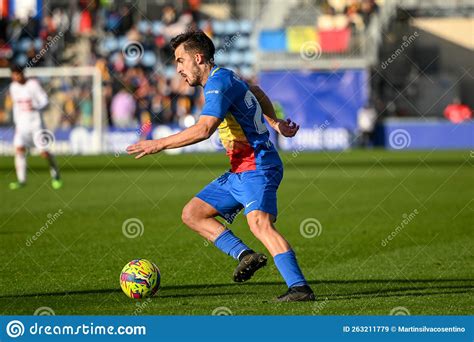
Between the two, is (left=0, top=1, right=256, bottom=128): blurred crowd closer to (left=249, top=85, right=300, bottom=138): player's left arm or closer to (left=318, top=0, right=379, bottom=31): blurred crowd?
(left=318, top=0, right=379, bottom=31): blurred crowd

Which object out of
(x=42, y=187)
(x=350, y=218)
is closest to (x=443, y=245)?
(x=350, y=218)

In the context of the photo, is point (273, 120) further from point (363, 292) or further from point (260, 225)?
point (363, 292)

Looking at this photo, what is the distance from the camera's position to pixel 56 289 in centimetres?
984

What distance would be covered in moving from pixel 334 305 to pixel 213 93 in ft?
6.31

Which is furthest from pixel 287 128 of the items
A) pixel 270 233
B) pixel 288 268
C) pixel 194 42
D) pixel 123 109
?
pixel 123 109

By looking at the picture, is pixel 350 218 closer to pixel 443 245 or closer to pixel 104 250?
pixel 443 245

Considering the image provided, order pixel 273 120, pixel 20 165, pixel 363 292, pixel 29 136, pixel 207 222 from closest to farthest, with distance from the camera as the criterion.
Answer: pixel 207 222, pixel 273 120, pixel 363 292, pixel 20 165, pixel 29 136

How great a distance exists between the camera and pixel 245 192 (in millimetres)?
8906

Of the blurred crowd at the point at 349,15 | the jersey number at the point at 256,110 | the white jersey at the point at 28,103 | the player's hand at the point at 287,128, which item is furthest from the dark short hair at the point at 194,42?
the blurred crowd at the point at 349,15

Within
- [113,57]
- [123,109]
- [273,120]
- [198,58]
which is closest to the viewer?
[198,58]

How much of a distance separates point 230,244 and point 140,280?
812 millimetres

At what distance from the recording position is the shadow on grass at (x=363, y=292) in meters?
9.48

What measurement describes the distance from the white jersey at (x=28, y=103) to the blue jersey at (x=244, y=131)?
47.1 feet

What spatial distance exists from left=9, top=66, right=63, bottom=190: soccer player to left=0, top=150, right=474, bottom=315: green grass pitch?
0.48 metres
